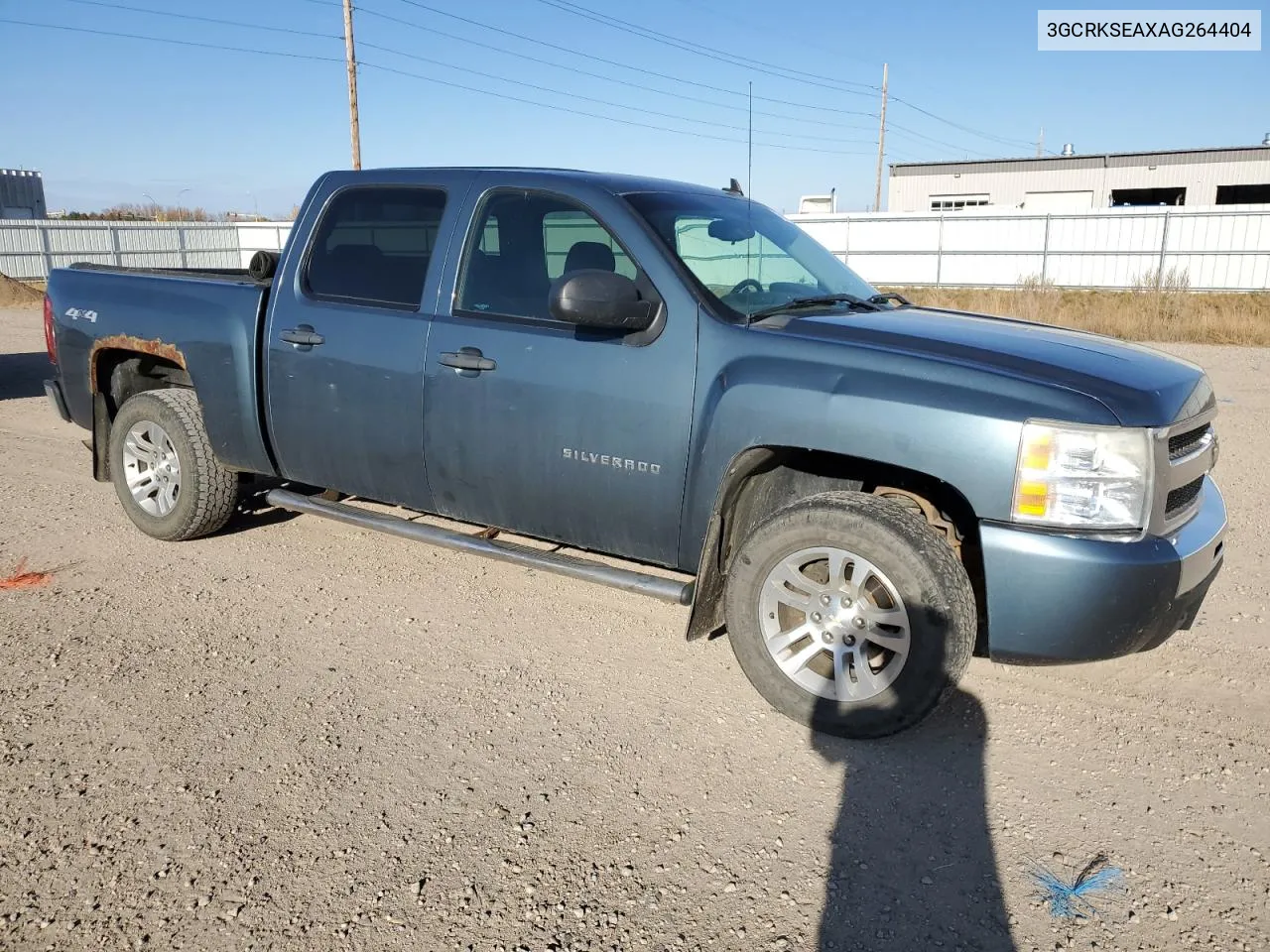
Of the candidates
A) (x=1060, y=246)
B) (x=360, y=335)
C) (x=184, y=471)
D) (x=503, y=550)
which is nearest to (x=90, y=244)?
(x=1060, y=246)

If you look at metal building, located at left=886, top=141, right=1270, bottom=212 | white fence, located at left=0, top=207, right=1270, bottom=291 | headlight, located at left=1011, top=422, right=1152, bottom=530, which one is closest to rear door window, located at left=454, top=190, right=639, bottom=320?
headlight, located at left=1011, top=422, right=1152, bottom=530

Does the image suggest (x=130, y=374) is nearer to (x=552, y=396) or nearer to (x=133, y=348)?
(x=133, y=348)

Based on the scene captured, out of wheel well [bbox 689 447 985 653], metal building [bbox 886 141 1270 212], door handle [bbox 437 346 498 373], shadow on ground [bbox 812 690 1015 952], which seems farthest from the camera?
metal building [bbox 886 141 1270 212]

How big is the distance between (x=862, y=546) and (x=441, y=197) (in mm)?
2461

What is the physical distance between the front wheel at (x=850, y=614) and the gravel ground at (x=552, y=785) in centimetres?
19

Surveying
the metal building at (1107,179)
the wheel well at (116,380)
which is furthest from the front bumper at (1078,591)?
the metal building at (1107,179)

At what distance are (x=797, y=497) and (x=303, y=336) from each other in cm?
241

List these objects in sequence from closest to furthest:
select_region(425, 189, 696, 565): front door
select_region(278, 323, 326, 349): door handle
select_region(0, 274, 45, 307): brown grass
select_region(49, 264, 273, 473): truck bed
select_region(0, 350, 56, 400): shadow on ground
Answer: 1. select_region(425, 189, 696, 565): front door
2. select_region(278, 323, 326, 349): door handle
3. select_region(49, 264, 273, 473): truck bed
4. select_region(0, 350, 56, 400): shadow on ground
5. select_region(0, 274, 45, 307): brown grass

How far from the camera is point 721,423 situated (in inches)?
138

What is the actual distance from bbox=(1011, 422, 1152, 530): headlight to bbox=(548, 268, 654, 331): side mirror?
1.45 m

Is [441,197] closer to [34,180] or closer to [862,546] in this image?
[862,546]

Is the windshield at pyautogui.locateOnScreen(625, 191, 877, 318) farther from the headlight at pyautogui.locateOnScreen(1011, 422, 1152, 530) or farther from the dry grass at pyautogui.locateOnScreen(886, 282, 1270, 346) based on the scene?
the dry grass at pyautogui.locateOnScreen(886, 282, 1270, 346)

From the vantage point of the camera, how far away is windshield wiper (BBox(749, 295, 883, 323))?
3804 millimetres

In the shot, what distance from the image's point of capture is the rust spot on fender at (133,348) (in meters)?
5.05
